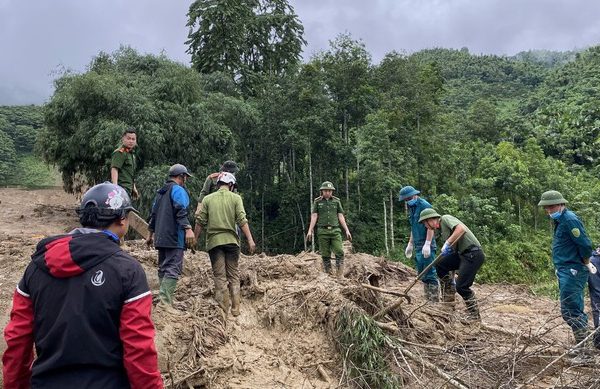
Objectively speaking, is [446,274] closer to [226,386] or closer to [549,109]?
[226,386]

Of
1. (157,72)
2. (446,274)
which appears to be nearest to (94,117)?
(157,72)

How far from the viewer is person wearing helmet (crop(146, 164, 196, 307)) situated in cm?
479

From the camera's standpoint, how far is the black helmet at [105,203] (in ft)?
6.92

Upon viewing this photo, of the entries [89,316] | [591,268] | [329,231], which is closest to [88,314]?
[89,316]

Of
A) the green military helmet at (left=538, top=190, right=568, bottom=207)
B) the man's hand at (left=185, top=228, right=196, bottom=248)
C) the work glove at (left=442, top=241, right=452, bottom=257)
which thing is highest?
the green military helmet at (left=538, top=190, right=568, bottom=207)

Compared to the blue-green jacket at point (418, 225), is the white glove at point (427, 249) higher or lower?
lower

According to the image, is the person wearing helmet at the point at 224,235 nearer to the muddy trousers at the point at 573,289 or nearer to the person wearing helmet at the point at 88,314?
the person wearing helmet at the point at 88,314

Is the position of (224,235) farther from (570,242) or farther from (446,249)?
(570,242)

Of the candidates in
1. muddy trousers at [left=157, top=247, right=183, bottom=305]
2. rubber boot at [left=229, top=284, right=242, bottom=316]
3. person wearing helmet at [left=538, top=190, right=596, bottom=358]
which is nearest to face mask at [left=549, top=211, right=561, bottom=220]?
person wearing helmet at [left=538, top=190, right=596, bottom=358]

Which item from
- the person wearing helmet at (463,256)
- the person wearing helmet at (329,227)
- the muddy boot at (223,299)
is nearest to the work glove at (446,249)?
the person wearing helmet at (463,256)

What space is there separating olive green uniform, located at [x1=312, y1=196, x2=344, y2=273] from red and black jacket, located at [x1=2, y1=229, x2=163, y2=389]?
19.0 ft

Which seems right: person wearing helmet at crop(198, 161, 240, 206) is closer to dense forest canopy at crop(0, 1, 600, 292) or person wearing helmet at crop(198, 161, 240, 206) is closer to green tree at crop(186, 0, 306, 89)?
dense forest canopy at crop(0, 1, 600, 292)

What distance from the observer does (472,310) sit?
5602 millimetres

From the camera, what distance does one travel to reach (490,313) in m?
6.98
